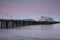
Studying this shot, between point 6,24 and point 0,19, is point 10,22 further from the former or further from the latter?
point 0,19

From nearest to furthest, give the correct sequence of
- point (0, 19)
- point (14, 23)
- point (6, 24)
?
point (0, 19) → point (6, 24) → point (14, 23)

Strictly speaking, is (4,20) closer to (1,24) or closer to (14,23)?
(1,24)

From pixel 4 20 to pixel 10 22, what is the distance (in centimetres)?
459

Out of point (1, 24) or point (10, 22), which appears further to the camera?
point (10, 22)

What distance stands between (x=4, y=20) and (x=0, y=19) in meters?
1.35

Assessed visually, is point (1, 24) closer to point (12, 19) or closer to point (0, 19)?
point (0, 19)

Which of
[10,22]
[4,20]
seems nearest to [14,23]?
[10,22]

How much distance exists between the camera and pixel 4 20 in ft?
139

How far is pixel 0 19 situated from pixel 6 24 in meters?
3.65

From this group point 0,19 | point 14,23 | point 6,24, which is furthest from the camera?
point 14,23

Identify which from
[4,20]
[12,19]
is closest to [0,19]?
[4,20]

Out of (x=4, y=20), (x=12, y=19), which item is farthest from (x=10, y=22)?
(x=4, y=20)

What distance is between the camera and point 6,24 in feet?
147

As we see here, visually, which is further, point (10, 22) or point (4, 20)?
point (10, 22)
